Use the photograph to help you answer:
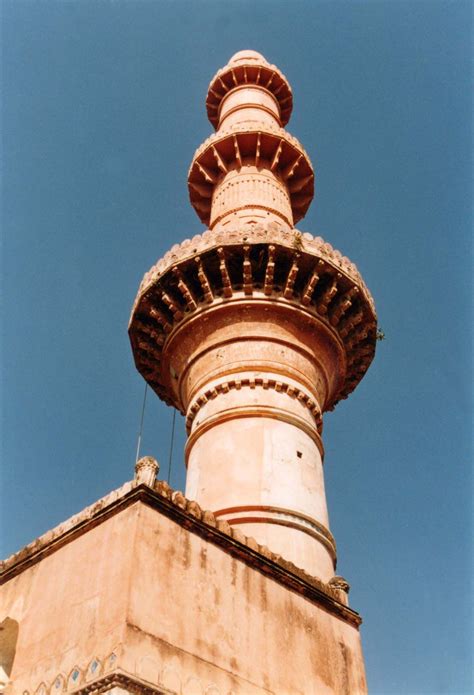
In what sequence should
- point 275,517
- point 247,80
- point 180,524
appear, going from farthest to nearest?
1. point 247,80
2. point 275,517
3. point 180,524

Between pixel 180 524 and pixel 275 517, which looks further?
pixel 275 517

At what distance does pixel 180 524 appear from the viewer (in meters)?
6.68

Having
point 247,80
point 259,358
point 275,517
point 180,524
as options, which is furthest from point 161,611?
point 247,80

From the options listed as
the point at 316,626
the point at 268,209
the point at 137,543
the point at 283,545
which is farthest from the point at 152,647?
the point at 268,209

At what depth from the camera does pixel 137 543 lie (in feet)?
20.1

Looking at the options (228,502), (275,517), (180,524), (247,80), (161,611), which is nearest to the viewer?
(161,611)

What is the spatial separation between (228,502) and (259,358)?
2549 millimetres

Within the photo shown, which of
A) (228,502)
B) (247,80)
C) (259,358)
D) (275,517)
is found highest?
(247,80)

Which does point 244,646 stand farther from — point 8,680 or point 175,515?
point 8,680

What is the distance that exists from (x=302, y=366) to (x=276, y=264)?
71.2 inches

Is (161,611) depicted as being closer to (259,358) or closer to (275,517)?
(275,517)

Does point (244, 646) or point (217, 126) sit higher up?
point (217, 126)

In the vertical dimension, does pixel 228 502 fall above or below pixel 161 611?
above

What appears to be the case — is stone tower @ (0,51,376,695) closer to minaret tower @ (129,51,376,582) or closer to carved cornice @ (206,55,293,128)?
minaret tower @ (129,51,376,582)
